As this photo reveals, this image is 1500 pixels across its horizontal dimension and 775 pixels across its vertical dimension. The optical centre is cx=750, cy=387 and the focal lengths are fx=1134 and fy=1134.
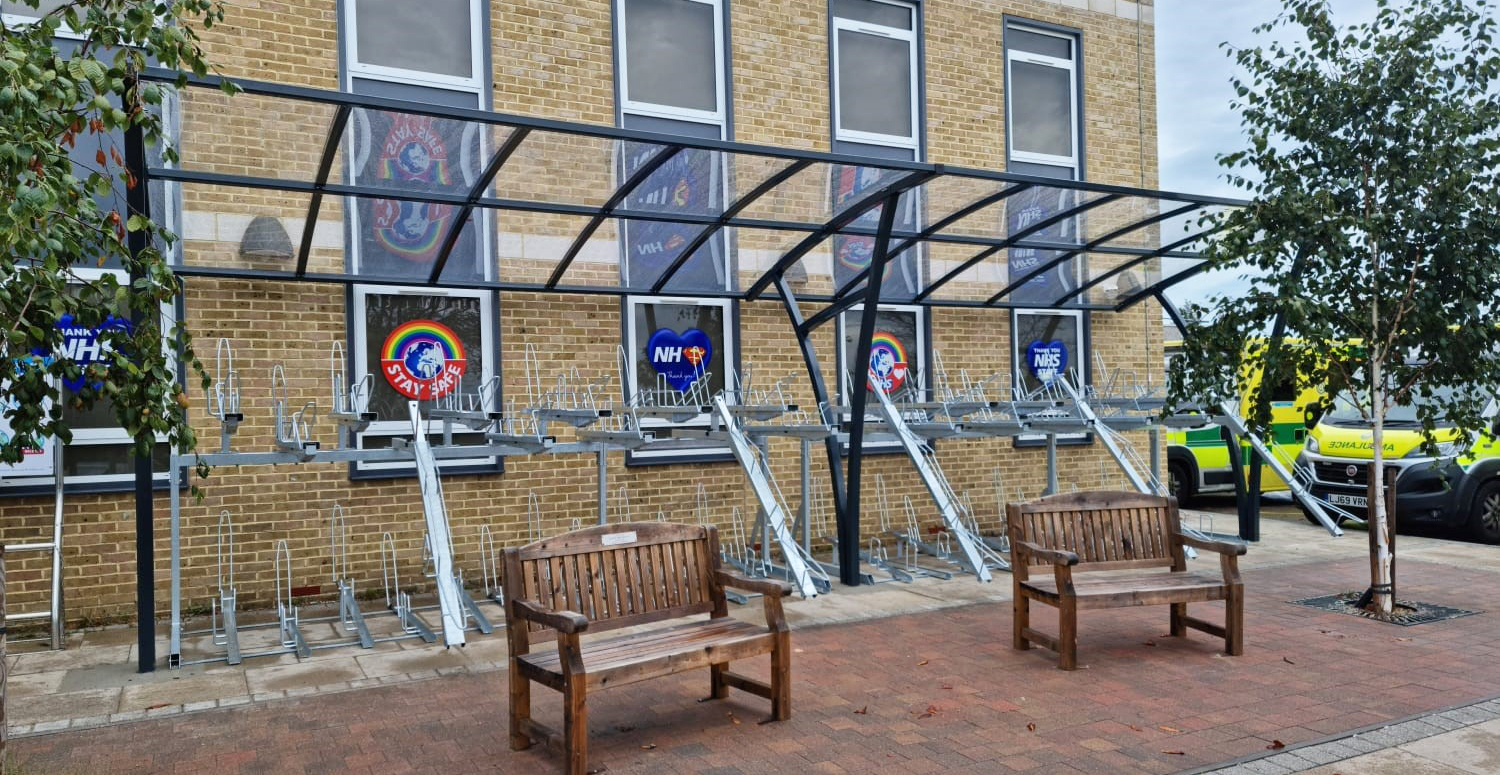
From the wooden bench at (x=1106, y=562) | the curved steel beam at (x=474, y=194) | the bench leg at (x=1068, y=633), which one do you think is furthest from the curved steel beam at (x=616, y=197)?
the bench leg at (x=1068, y=633)

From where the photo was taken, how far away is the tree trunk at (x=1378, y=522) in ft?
24.4

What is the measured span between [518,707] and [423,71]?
232 inches

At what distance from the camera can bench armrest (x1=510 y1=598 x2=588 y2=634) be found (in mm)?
4441

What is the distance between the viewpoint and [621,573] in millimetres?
5234

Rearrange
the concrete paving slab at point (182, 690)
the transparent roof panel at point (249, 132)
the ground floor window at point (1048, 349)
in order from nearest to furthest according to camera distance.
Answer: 1. the concrete paving slab at point (182, 690)
2. the transparent roof panel at point (249, 132)
3. the ground floor window at point (1048, 349)

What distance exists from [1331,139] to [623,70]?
5.54 m

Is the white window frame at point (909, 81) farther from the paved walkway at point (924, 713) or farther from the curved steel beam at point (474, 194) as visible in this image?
the paved walkway at point (924, 713)

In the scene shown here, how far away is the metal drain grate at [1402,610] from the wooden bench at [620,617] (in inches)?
177

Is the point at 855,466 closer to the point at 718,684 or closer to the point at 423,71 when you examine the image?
the point at 718,684

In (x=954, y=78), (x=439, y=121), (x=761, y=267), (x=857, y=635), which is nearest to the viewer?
(x=439, y=121)

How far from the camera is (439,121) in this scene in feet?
20.6

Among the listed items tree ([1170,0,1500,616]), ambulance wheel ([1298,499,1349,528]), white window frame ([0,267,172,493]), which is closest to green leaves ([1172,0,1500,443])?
tree ([1170,0,1500,616])

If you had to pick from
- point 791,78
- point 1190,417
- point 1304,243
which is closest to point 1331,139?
point 1304,243

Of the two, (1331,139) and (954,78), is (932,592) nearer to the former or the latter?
(1331,139)
